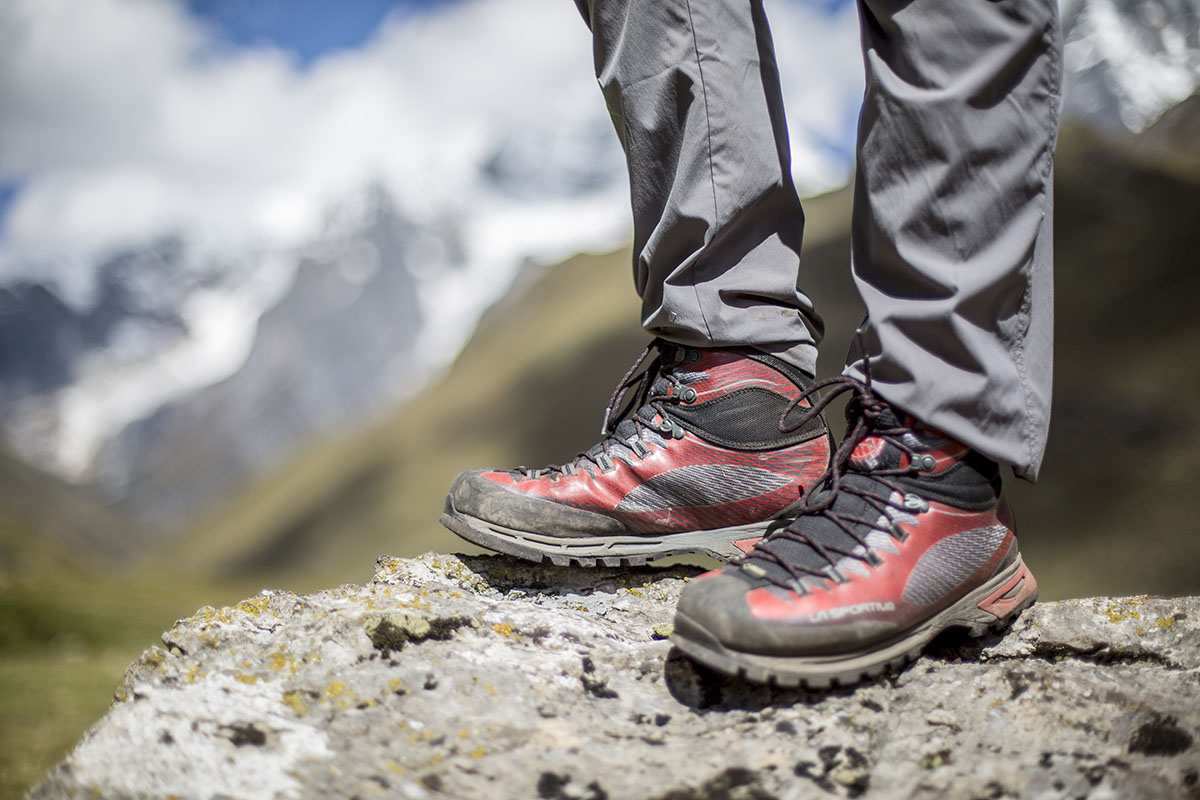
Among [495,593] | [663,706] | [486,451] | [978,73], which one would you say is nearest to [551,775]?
[663,706]

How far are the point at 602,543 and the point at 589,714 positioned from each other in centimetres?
49

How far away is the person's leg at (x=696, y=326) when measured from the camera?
Result: 1717 mm

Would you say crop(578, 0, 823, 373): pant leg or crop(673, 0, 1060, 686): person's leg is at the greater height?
crop(578, 0, 823, 373): pant leg

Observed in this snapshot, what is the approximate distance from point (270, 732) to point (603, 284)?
215 feet

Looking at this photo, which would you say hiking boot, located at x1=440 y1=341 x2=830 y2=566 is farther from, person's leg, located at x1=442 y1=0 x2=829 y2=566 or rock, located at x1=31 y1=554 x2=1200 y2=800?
rock, located at x1=31 y1=554 x2=1200 y2=800

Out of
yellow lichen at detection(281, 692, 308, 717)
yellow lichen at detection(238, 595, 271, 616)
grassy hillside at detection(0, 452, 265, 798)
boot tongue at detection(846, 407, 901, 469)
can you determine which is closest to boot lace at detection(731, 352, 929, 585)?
boot tongue at detection(846, 407, 901, 469)

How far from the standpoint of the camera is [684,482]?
1854 mm

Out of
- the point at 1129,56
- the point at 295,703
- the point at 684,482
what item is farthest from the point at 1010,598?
the point at 1129,56

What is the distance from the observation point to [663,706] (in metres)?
1.47

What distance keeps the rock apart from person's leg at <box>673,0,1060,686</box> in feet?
0.44

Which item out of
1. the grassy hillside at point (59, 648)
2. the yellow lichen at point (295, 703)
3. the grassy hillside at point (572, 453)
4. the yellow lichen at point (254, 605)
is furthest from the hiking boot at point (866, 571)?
the grassy hillside at point (59, 648)

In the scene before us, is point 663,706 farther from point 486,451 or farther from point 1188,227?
point 486,451
